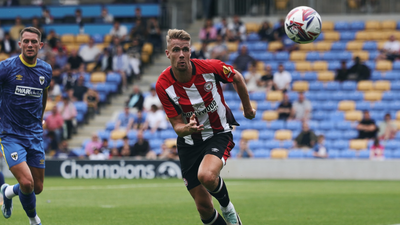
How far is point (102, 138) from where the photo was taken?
20.9 m

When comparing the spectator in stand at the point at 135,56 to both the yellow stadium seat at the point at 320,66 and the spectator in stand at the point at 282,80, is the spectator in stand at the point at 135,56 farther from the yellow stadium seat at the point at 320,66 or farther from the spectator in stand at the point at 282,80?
the yellow stadium seat at the point at 320,66

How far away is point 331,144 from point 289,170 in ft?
6.65

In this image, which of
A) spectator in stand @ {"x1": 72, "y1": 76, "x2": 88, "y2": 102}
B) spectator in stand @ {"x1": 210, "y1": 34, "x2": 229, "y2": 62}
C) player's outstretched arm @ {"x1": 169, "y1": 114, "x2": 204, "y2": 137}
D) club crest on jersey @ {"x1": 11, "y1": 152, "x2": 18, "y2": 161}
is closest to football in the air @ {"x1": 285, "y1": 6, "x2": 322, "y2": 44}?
player's outstretched arm @ {"x1": 169, "y1": 114, "x2": 204, "y2": 137}

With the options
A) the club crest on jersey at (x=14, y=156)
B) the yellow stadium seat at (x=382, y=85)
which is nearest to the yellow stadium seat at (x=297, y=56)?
the yellow stadium seat at (x=382, y=85)

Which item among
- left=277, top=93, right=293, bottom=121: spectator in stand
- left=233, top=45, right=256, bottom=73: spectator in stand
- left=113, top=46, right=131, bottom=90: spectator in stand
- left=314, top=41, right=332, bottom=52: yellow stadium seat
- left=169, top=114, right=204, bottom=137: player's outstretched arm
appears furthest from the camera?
left=113, top=46, right=131, bottom=90: spectator in stand

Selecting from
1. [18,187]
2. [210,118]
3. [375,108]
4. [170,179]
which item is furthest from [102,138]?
[210,118]

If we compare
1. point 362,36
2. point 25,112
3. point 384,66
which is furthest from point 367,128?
point 25,112

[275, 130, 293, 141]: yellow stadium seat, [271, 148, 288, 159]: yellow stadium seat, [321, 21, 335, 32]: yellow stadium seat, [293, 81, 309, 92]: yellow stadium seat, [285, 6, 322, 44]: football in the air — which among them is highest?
[285, 6, 322, 44]: football in the air

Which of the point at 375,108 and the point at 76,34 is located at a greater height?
the point at 76,34

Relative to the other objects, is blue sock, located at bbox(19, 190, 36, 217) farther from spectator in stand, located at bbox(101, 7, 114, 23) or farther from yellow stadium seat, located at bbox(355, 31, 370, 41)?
spectator in stand, located at bbox(101, 7, 114, 23)

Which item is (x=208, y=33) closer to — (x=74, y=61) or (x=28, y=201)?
(x=74, y=61)

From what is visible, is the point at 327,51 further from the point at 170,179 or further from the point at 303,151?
the point at 170,179

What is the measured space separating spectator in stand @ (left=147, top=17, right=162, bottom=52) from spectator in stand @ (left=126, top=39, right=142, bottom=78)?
2.46 feet

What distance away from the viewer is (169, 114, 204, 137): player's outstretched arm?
19.7 ft
